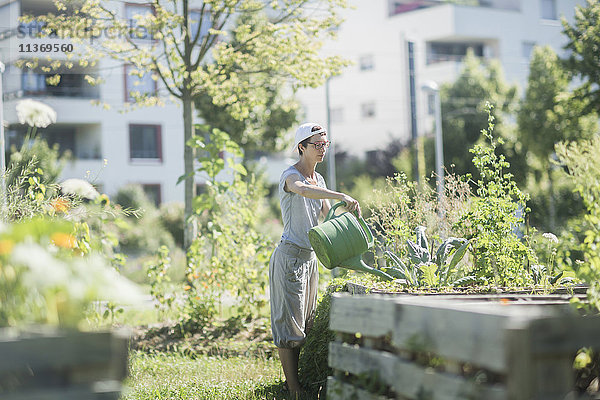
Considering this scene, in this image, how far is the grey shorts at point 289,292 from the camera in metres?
4.55

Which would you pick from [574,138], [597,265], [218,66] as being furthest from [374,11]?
[597,265]

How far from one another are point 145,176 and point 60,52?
2113 cm

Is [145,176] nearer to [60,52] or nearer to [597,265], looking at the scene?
[60,52]

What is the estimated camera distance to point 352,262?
4344 mm

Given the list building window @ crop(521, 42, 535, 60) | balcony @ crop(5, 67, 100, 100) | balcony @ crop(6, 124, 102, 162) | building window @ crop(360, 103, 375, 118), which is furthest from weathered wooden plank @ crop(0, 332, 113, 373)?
building window @ crop(521, 42, 535, 60)

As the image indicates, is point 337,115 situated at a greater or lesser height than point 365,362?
greater

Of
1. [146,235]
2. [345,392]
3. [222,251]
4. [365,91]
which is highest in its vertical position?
[365,91]

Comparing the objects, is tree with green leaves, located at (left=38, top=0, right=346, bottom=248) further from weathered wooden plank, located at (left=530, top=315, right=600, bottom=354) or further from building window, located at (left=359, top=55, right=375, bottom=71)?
building window, located at (left=359, top=55, right=375, bottom=71)

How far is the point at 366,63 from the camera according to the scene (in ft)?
128

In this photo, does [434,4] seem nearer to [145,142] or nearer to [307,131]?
[145,142]

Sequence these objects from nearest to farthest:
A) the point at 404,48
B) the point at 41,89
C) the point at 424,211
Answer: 1. the point at 424,211
2. the point at 41,89
3. the point at 404,48

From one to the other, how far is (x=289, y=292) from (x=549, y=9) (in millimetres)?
36871

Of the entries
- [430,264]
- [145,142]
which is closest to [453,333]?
[430,264]

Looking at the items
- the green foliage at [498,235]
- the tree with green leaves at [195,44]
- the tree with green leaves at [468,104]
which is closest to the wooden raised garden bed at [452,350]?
the green foliage at [498,235]
